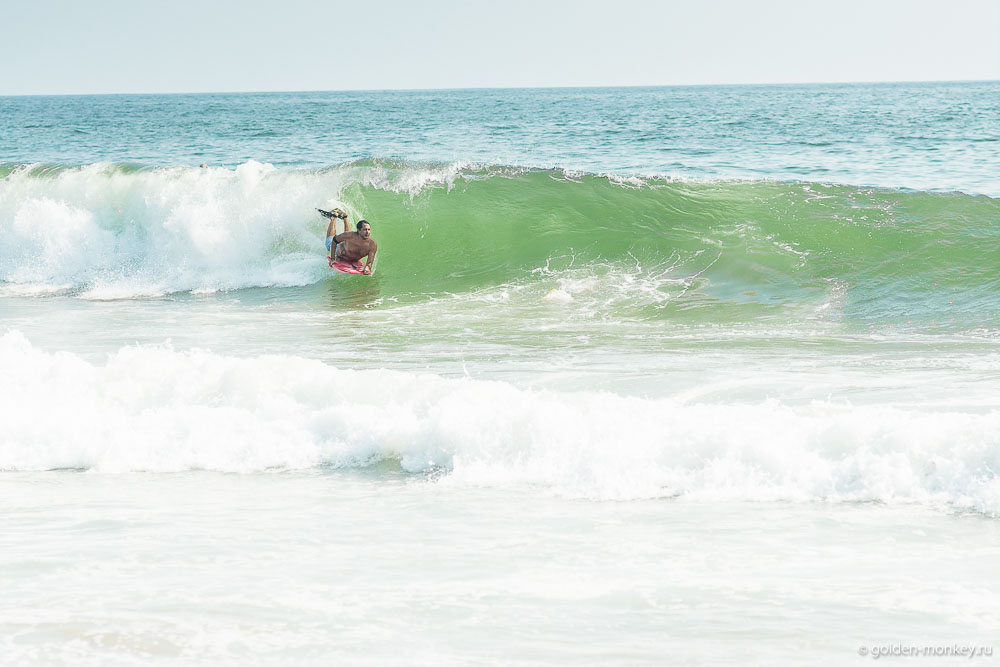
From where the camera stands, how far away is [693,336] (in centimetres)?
886

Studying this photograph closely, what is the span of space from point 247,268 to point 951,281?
30.7 feet

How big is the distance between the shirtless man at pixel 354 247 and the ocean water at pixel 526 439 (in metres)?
0.31

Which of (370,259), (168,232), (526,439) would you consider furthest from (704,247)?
(168,232)

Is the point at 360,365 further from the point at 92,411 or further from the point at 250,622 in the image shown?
the point at 250,622

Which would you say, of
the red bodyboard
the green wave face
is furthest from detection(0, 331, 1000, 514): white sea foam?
the red bodyboard

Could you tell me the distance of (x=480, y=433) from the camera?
18.3ft

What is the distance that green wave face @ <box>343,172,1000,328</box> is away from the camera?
10.5m

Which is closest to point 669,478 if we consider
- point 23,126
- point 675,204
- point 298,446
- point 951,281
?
point 298,446

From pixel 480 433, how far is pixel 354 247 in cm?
775

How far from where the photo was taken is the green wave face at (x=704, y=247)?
34.3 feet

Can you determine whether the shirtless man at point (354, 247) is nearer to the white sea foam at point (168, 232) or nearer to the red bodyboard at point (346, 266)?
the red bodyboard at point (346, 266)

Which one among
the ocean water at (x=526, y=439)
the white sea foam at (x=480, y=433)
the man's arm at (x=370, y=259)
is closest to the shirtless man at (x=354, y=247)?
the man's arm at (x=370, y=259)

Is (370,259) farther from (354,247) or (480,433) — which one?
(480,433)

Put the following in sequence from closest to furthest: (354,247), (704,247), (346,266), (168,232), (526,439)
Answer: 1. (526,439)
2. (704,247)
3. (346,266)
4. (354,247)
5. (168,232)
